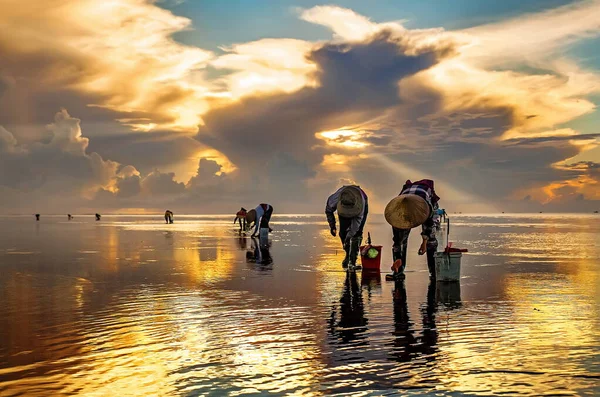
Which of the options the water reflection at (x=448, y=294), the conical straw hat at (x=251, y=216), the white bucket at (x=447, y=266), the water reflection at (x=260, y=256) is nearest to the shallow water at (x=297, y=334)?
the water reflection at (x=448, y=294)

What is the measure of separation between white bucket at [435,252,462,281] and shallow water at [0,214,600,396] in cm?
37

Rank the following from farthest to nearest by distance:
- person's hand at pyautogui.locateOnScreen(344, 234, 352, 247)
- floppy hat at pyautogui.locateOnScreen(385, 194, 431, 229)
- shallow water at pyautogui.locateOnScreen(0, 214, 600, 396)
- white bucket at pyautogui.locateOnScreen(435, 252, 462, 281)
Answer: person's hand at pyautogui.locateOnScreen(344, 234, 352, 247), white bucket at pyautogui.locateOnScreen(435, 252, 462, 281), floppy hat at pyautogui.locateOnScreen(385, 194, 431, 229), shallow water at pyautogui.locateOnScreen(0, 214, 600, 396)

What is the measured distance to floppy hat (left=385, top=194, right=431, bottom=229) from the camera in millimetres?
15023

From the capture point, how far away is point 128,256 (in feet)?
84.6

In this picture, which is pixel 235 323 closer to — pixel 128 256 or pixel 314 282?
pixel 314 282

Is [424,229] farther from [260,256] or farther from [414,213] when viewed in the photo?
[260,256]

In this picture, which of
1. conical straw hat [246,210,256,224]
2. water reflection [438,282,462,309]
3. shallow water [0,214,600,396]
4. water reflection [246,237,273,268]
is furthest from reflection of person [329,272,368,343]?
conical straw hat [246,210,256,224]

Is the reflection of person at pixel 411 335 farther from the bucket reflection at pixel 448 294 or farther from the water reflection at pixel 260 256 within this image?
the water reflection at pixel 260 256

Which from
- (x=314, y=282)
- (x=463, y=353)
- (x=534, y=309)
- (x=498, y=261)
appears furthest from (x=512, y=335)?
(x=498, y=261)

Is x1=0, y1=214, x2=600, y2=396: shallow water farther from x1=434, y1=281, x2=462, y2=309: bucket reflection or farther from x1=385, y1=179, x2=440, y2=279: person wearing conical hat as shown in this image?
x1=385, y1=179, x2=440, y2=279: person wearing conical hat

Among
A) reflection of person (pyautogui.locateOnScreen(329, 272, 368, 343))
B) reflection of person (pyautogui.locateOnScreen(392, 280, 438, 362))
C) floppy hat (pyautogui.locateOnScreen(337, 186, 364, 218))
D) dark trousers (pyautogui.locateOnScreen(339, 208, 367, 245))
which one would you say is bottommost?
reflection of person (pyautogui.locateOnScreen(392, 280, 438, 362))

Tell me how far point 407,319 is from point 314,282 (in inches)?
233

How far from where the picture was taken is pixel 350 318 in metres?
10.7

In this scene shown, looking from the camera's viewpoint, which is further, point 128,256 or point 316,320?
point 128,256
